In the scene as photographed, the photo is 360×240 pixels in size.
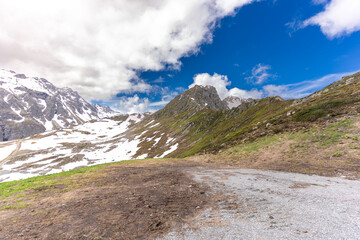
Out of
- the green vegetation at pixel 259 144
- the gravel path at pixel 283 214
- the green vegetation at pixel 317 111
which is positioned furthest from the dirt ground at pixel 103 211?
the green vegetation at pixel 317 111

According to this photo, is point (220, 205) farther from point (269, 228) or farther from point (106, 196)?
point (106, 196)

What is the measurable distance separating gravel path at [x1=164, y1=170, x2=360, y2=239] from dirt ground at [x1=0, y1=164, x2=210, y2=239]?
4.99 feet

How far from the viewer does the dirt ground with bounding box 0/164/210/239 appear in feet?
26.2

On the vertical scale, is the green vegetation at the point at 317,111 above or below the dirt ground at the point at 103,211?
above

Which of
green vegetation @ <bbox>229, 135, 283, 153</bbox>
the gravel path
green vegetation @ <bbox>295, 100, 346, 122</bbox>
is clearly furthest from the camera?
green vegetation @ <bbox>295, 100, 346, 122</bbox>

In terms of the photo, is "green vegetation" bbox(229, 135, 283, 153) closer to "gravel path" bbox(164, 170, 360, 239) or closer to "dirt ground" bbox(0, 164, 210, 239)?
"gravel path" bbox(164, 170, 360, 239)

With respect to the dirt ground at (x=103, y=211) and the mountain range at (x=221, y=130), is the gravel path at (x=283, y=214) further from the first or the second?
the mountain range at (x=221, y=130)

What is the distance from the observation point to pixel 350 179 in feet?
47.4

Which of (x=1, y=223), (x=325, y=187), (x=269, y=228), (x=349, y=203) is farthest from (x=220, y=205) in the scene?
(x=1, y=223)

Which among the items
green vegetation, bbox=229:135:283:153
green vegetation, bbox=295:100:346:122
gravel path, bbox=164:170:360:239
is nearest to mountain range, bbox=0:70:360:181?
green vegetation, bbox=295:100:346:122

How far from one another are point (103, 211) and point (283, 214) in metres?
11.8

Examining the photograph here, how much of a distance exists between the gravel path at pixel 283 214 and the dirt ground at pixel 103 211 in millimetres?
1521

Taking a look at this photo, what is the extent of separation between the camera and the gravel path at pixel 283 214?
702cm

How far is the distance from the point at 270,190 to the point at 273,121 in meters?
35.7
